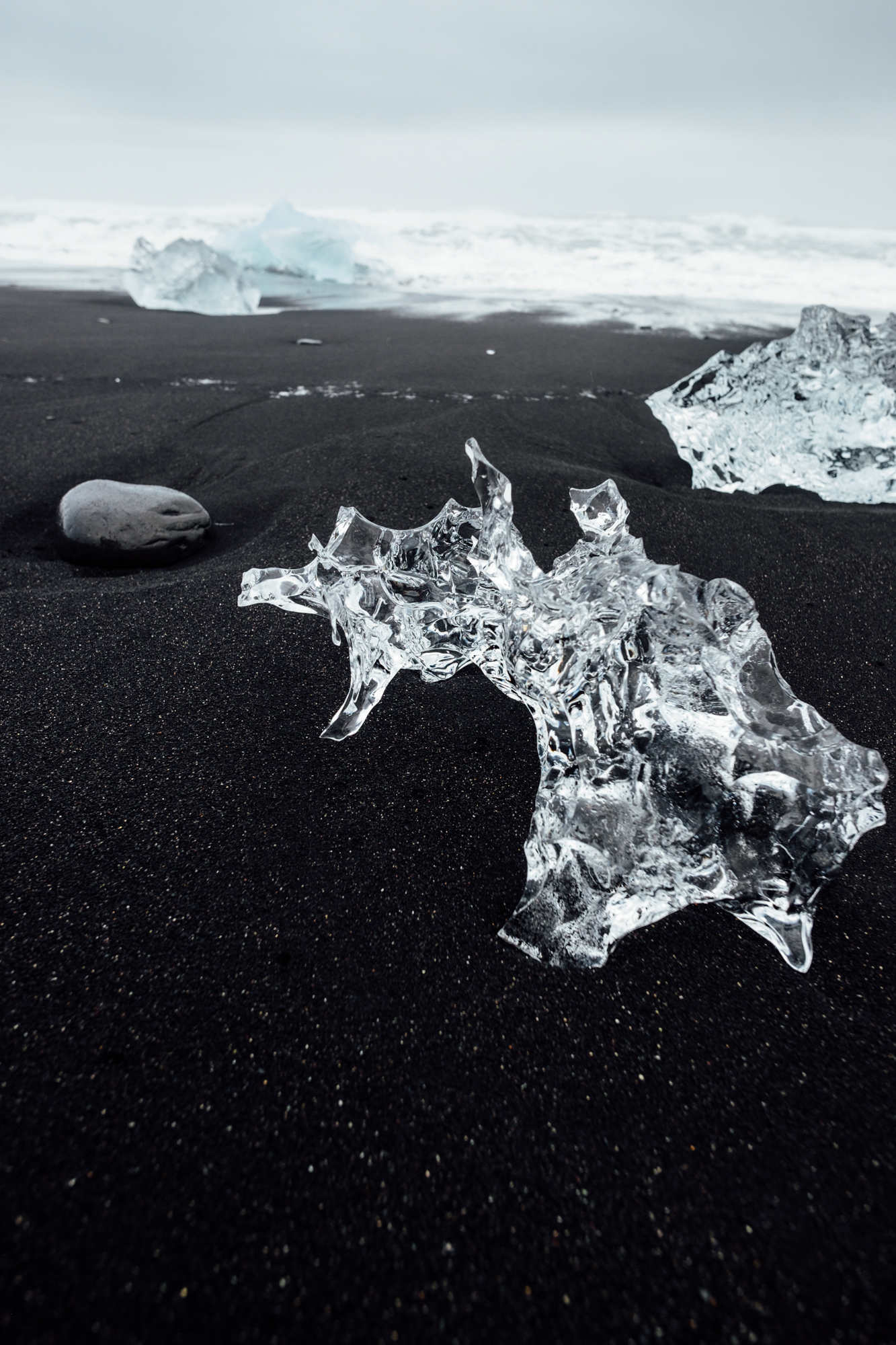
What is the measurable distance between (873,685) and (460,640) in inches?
43.8

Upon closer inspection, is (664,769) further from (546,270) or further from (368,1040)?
(546,270)

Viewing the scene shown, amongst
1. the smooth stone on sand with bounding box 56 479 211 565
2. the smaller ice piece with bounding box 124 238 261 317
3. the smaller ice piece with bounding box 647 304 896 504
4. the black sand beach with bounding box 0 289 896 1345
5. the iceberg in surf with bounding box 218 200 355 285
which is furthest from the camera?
the iceberg in surf with bounding box 218 200 355 285

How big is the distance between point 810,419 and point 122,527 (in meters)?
2.77

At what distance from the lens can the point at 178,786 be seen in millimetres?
1471

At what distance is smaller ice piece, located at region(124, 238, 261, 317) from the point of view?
7062mm

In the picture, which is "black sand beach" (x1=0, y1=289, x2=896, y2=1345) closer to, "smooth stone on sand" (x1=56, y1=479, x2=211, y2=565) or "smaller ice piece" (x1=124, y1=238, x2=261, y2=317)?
"smooth stone on sand" (x1=56, y1=479, x2=211, y2=565)

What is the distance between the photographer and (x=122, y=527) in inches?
91.7

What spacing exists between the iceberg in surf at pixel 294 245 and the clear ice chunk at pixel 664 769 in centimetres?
1052

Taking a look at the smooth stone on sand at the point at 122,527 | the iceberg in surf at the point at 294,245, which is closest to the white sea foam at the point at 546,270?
the iceberg in surf at the point at 294,245

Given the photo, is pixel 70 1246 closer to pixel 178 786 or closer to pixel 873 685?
pixel 178 786

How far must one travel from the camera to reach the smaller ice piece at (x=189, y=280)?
7.06 m

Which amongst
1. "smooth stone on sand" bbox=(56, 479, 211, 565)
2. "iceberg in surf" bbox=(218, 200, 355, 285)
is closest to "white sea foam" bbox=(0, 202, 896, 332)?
"iceberg in surf" bbox=(218, 200, 355, 285)

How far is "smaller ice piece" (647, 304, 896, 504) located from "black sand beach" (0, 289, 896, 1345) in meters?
1.06

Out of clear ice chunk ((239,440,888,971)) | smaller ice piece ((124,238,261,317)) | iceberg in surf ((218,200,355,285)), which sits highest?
iceberg in surf ((218,200,355,285))
